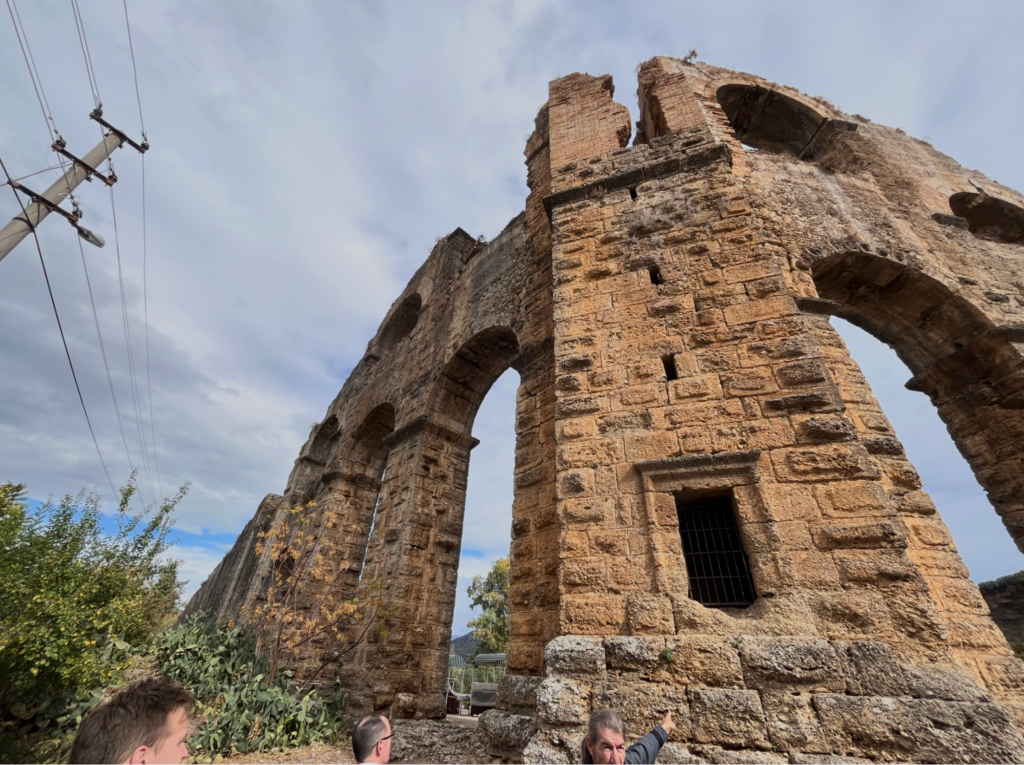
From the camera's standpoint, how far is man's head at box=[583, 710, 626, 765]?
213cm

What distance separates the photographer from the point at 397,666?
610 centimetres

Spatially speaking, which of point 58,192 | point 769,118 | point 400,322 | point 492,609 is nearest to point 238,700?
point 58,192

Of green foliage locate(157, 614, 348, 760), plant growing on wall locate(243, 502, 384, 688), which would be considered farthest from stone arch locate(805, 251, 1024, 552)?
green foliage locate(157, 614, 348, 760)

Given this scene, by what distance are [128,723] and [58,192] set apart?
373 inches

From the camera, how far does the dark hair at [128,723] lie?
1.33 m

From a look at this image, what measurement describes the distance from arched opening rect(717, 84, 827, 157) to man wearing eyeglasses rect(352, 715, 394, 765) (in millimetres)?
10792

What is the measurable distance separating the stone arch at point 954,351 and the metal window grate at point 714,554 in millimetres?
4261

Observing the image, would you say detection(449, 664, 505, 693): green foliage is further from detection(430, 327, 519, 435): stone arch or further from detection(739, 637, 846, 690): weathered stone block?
detection(739, 637, 846, 690): weathered stone block

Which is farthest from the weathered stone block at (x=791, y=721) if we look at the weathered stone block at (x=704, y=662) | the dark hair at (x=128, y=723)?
the dark hair at (x=128, y=723)

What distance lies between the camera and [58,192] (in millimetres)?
7270

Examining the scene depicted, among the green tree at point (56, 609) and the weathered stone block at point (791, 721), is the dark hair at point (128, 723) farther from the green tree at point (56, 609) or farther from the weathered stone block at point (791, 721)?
Answer: the green tree at point (56, 609)

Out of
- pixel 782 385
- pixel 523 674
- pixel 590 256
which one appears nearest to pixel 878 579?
pixel 782 385

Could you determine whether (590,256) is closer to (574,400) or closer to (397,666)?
(574,400)

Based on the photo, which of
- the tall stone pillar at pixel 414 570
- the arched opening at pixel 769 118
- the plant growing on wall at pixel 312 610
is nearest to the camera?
the tall stone pillar at pixel 414 570
